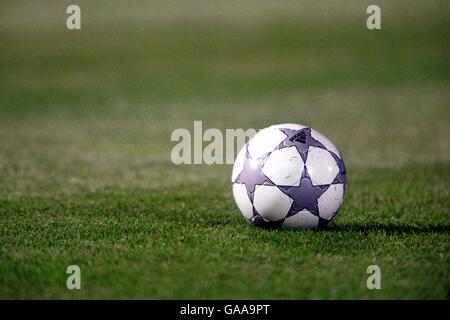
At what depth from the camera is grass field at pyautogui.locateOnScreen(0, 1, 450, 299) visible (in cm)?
767

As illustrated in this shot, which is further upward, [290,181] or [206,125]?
[206,125]

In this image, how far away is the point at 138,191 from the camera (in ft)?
42.3

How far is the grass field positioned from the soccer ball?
31 cm

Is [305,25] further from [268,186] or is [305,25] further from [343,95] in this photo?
[268,186]

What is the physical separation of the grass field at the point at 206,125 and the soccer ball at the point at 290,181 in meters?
0.31

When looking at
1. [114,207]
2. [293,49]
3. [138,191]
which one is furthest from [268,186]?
[293,49]

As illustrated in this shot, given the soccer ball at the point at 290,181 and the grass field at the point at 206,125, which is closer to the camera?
the grass field at the point at 206,125

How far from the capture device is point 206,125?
2319cm

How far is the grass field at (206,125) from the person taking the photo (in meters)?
7.67

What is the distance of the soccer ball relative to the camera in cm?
894

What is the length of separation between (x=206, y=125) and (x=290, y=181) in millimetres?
14430

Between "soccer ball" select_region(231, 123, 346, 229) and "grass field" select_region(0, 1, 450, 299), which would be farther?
"soccer ball" select_region(231, 123, 346, 229)

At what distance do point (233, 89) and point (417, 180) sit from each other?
20115 millimetres

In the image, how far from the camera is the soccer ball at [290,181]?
8938 mm
